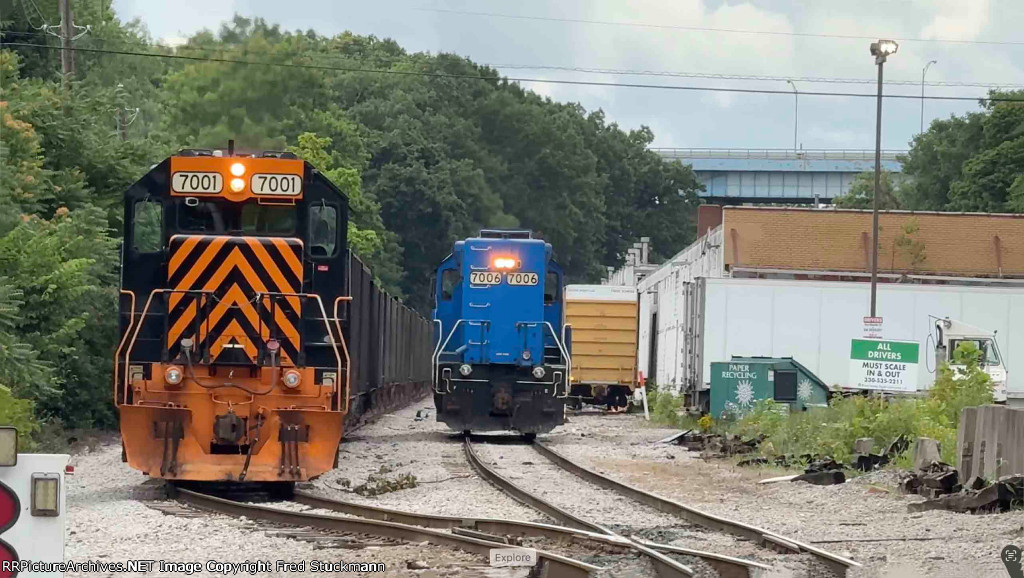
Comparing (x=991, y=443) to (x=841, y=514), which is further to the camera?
(x=991, y=443)

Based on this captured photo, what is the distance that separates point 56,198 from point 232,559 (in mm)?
15893

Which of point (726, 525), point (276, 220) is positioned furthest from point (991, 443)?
point (276, 220)

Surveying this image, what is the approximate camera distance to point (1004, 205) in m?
65.6

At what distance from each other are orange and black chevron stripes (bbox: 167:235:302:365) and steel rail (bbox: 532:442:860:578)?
386 centimetres

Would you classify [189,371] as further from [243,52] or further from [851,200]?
[851,200]

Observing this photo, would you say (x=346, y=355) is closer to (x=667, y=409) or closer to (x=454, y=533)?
(x=454, y=533)

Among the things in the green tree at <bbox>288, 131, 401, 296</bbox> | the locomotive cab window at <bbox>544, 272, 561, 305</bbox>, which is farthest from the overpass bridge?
the locomotive cab window at <bbox>544, 272, 561, 305</bbox>

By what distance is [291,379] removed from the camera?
1262 cm

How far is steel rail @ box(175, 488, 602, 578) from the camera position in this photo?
8.36 meters

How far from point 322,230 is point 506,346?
27.6 feet

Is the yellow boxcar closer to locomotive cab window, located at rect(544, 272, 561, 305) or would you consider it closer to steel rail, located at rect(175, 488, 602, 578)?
locomotive cab window, located at rect(544, 272, 561, 305)

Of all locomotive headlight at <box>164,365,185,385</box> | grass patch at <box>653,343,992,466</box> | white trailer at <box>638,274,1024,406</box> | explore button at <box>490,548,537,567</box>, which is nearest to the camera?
explore button at <box>490,548,537,567</box>

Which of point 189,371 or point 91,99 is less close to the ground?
point 91,99

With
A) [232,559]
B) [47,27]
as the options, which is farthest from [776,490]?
[47,27]
